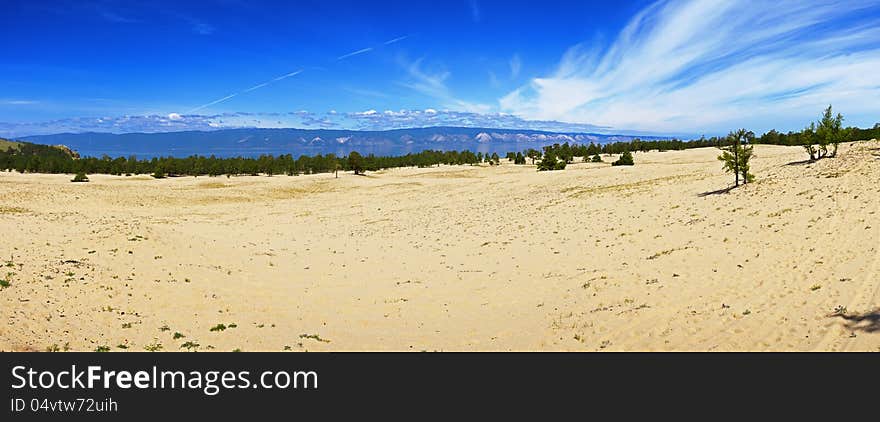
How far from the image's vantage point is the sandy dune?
36.8ft

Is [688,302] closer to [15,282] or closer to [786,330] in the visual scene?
[786,330]

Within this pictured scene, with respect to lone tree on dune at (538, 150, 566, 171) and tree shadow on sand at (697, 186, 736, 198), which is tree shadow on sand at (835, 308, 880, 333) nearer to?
tree shadow on sand at (697, 186, 736, 198)

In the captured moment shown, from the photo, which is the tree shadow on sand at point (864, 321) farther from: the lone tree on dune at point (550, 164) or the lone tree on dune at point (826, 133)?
the lone tree on dune at point (550, 164)

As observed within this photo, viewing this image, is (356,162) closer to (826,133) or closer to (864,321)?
(826,133)

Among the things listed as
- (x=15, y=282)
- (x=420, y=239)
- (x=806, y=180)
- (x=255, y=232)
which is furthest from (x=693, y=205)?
(x=15, y=282)

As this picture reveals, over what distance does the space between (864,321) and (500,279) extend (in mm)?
10794

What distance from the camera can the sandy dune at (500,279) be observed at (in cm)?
1123

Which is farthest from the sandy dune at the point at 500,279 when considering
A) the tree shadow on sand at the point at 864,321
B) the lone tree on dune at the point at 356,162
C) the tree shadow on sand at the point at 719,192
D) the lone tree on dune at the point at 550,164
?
the lone tree on dune at the point at 356,162

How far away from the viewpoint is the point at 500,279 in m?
18.3

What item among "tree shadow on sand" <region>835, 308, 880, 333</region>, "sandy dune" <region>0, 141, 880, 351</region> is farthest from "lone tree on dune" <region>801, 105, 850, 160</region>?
→ "tree shadow on sand" <region>835, 308, 880, 333</region>

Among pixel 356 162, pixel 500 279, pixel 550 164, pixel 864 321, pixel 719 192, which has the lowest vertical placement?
pixel 500 279

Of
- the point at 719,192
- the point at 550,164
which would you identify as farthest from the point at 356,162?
the point at 719,192

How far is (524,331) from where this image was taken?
41.3 ft

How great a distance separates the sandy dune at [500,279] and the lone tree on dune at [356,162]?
223ft
